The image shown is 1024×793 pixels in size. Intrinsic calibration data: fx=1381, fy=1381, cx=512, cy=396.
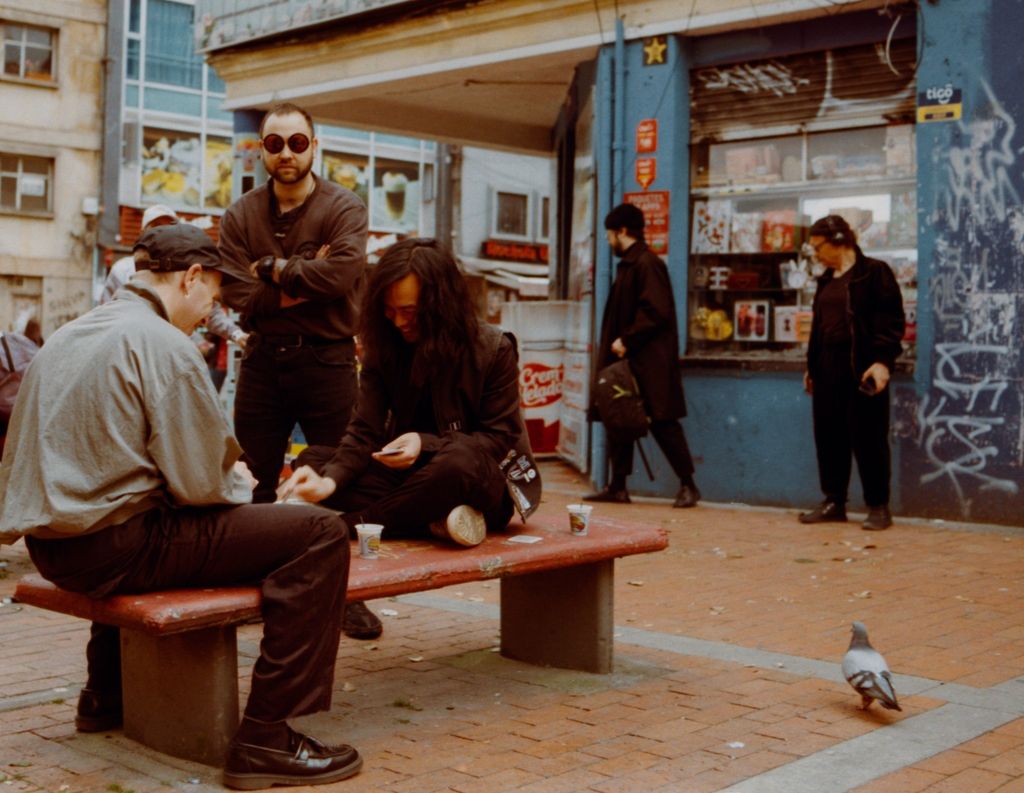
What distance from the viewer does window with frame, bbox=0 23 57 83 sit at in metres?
31.0

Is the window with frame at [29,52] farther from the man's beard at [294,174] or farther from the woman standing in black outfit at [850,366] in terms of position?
the man's beard at [294,174]

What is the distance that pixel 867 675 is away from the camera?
4.50 metres

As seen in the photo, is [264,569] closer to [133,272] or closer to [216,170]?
[133,272]

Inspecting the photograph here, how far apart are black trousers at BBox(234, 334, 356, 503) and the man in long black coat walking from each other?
445 cm

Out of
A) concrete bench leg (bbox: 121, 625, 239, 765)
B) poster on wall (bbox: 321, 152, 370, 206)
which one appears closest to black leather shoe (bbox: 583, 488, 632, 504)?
concrete bench leg (bbox: 121, 625, 239, 765)

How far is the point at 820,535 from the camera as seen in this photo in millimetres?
8711

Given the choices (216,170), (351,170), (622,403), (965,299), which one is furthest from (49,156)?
(965,299)

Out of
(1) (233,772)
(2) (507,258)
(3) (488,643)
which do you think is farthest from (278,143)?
(2) (507,258)

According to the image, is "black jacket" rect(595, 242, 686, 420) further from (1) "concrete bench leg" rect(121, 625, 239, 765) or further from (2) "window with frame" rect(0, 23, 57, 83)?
(2) "window with frame" rect(0, 23, 57, 83)

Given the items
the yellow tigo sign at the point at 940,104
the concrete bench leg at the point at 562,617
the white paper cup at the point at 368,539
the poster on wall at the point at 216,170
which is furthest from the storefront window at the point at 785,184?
the poster on wall at the point at 216,170

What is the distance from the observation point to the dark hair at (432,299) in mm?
4781

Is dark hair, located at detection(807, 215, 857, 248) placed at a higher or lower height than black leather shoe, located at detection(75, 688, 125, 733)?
higher

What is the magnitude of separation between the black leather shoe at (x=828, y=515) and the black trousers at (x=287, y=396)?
4.42m

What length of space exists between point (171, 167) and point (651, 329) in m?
25.9
